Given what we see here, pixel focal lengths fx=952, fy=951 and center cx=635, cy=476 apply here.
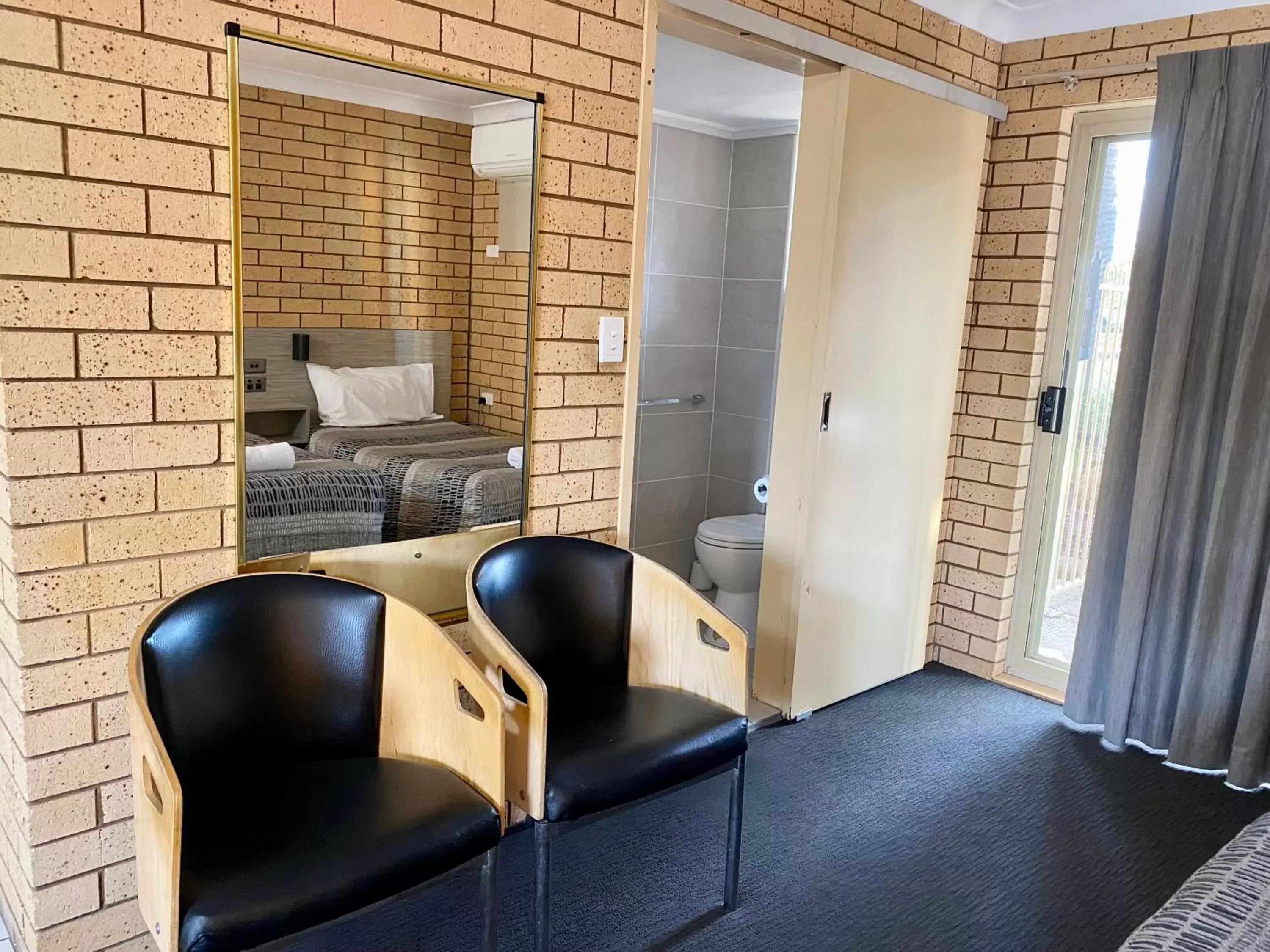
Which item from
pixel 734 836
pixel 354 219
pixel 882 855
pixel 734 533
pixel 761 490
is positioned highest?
pixel 354 219

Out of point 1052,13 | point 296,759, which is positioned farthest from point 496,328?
point 1052,13

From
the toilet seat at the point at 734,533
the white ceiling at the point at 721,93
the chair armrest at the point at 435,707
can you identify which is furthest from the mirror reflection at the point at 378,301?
the toilet seat at the point at 734,533

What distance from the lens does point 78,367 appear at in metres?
1.65

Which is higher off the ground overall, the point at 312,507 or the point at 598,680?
the point at 312,507

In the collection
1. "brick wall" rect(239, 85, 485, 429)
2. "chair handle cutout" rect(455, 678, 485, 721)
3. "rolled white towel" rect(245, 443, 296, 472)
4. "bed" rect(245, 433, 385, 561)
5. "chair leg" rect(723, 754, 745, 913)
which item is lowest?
"chair leg" rect(723, 754, 745, 913)

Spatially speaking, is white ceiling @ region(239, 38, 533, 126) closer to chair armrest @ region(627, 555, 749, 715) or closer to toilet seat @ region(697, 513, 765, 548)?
chair armrest @ region(627, 555, 749, 715)

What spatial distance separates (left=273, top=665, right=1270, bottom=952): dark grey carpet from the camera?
209 centimetres

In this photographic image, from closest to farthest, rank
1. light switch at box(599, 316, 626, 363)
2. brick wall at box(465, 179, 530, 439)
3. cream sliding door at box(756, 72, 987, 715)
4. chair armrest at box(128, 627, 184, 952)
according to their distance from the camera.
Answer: chair armrest at box(128, 627, 184, 952), brick wall at box(465, 179, 530, 439), light switch at box(599, 316, 626, 363), cream sliding door at box(756, 72, 987, 715)

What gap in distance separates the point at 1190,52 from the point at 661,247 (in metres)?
2.15

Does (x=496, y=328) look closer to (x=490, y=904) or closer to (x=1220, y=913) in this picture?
(x=490, y=904)

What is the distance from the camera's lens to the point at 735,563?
3730 mm

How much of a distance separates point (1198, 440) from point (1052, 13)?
154 cm

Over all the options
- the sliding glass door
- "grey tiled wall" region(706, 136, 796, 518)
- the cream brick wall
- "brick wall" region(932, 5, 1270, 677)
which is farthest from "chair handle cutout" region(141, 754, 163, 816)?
"grey tiled wall" region(706, 136, 796, 518)

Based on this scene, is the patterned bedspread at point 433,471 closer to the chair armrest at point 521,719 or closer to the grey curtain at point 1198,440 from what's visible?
the chair armrest at point 521,719
